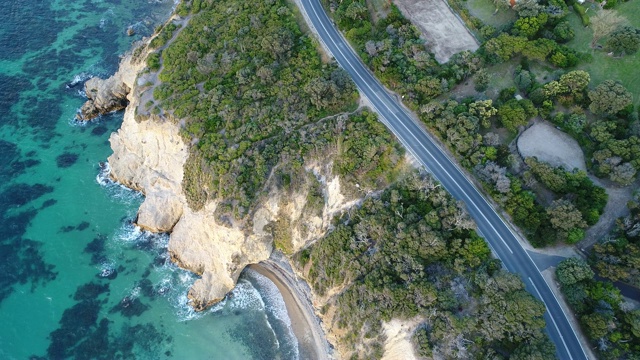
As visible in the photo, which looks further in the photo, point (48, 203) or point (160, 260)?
point (48, 203)

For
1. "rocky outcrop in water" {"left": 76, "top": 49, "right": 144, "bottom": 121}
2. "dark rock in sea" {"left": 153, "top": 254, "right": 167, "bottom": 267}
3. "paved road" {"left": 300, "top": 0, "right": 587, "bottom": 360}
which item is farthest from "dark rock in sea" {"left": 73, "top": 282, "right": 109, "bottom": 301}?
"paved road" {"left": 300, "top": 0, "right": 587, "bottom": 360}

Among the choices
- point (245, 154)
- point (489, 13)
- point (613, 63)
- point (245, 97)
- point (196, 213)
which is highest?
point (489, 13)

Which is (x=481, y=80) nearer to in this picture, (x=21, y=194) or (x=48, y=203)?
(x=48, y=203)

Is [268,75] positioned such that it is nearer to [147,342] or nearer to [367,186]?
[367,186]

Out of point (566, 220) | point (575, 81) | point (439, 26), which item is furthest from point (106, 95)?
point (575, 81)

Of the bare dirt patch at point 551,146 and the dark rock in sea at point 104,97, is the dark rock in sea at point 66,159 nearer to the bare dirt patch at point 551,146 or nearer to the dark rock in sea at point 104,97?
the dark rock in sea at point 104,97

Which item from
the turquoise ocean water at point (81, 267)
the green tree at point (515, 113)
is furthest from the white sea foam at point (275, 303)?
the green tree at point (515, 113)

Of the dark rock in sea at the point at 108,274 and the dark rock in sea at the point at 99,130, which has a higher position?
the dark rock in sea at the point at 99,130
